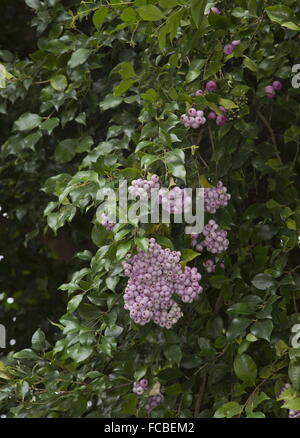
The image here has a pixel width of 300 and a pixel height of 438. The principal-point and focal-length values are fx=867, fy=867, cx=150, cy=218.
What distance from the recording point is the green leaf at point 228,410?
5.69 feet

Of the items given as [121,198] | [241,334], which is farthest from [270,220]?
[121,198]

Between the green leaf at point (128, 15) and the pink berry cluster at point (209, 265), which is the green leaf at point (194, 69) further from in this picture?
the pink berry cluster at point (209, 265)

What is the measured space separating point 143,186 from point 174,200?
0.21 ft

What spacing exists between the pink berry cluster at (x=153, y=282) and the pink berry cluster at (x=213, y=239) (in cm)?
16

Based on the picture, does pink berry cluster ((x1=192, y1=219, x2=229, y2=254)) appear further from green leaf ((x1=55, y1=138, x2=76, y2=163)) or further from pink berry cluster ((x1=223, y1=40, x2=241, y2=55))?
green leaf ((x1=55, y1=138, x2=76, y2=163))

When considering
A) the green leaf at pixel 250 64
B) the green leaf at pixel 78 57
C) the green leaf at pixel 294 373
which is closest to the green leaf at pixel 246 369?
the green leaf at pixel 294 373

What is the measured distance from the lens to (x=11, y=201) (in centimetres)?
262

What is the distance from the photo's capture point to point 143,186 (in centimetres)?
160

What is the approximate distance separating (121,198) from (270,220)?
0.42 meters

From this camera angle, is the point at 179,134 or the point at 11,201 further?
the point at 11,201

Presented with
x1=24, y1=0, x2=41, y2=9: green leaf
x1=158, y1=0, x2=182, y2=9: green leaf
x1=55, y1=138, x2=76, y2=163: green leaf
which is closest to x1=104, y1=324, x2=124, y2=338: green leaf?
x1=55, y1=138, x2=76, y2=163: green leaf

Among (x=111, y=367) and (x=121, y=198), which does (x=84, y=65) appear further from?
(x=111, y=367)

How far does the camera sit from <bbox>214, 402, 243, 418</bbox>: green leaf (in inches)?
68.3

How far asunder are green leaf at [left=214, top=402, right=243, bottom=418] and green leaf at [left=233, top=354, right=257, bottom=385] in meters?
0.06
